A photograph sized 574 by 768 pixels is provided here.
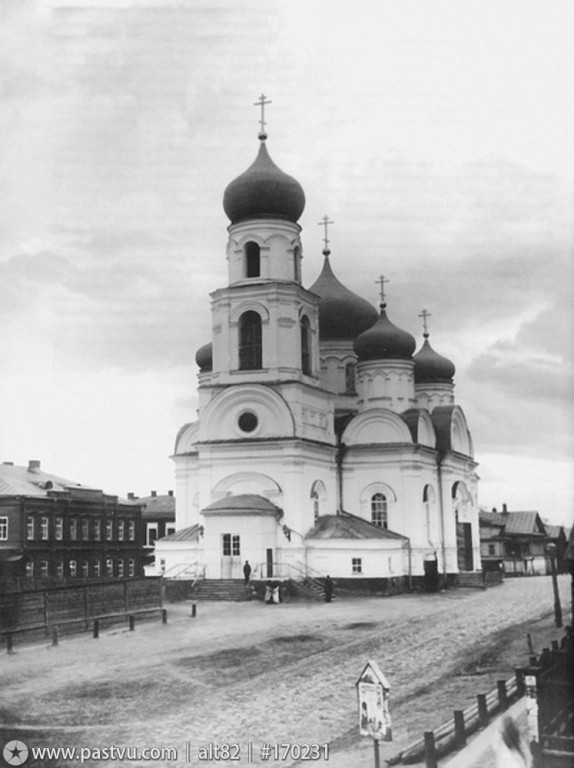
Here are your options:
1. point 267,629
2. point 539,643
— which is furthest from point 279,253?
point 539,643

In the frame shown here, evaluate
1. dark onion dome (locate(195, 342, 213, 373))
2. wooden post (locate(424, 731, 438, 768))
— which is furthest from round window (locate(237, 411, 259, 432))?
wooden post (locate(424, 731, 438, 768))

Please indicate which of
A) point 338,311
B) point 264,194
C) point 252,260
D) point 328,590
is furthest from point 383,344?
point 328,590

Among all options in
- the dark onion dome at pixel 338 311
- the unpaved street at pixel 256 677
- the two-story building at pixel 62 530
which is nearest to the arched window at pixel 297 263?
the dark onion dome at pixel 338 311

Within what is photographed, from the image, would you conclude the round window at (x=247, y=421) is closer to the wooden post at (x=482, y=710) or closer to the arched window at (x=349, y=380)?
the arched window at (x=349, y=380)

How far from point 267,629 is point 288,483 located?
33.7 ft

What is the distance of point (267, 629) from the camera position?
2020cm

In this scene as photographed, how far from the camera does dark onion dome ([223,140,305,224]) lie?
3124 cm

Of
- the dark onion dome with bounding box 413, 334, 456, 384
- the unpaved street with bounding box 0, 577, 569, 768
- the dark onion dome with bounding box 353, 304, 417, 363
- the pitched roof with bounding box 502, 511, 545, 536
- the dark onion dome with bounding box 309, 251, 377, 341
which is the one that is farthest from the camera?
the pitched roof with bounding box 502, 511, 545, 536

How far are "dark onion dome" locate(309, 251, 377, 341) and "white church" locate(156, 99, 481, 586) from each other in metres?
3.20

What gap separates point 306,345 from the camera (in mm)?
32719

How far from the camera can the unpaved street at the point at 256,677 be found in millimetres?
11492

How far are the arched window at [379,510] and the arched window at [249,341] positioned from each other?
21.5ft

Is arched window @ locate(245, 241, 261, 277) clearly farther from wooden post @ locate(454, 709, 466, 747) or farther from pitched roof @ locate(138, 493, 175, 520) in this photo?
wooden post @ locate(454, 709, 466, 747)

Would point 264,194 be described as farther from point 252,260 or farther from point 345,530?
point 345,530
